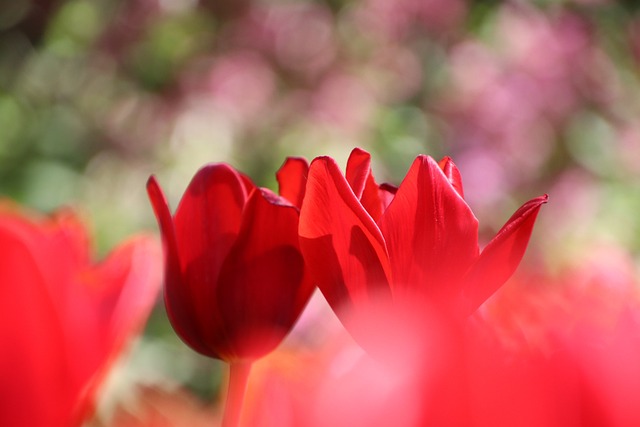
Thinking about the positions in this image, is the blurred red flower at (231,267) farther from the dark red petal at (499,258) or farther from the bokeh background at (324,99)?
the bokeh background at (324,99)

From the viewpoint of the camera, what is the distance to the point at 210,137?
70.5 inches

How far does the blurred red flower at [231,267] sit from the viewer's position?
254mm

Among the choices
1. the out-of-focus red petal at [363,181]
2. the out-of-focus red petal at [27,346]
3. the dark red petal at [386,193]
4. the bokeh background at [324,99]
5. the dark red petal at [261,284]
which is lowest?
the out-of-focus red petal at [27,346]

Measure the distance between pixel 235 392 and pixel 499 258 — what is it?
0.07m

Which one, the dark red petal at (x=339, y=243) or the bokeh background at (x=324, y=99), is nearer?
the dark red petal at (x=339, y=243)

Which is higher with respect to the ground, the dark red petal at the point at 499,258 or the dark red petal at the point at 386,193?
the dark red petal at the point at 386,193

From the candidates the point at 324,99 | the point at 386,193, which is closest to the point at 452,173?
the point at 386,193

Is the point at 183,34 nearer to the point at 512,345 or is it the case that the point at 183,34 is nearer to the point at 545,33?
the point at 545,33

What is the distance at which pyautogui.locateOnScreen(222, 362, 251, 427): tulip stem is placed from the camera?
0.23m

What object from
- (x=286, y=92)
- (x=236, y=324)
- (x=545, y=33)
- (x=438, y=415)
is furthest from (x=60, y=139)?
(x=438, y=415)

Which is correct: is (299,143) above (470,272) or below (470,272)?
above

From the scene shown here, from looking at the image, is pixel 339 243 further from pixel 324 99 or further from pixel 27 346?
pixel 324 99

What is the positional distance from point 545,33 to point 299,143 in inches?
21.9

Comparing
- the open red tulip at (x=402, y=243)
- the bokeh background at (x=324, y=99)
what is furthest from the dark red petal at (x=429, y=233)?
the bokeh background at (x=324, y=99)
